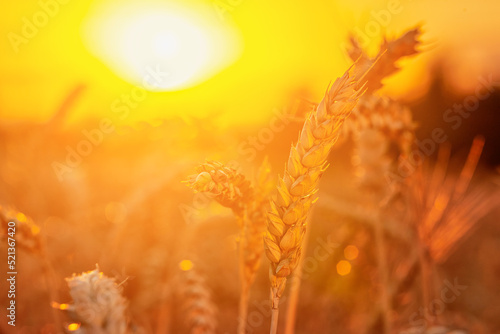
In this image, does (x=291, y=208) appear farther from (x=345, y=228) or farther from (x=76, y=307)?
(x=345, y=228)

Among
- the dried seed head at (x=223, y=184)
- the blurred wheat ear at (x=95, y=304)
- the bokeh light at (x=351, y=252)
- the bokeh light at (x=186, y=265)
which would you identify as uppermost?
the bokeh light at (x=351, y=252)

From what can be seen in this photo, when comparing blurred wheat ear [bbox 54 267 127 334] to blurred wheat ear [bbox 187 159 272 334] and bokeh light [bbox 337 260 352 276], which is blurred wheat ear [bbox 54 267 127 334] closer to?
blurred wheat ear [bbox 187 159 272 334]

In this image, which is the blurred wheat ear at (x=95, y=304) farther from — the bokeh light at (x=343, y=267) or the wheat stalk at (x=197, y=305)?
the bokeh light at (x=343, y=267)

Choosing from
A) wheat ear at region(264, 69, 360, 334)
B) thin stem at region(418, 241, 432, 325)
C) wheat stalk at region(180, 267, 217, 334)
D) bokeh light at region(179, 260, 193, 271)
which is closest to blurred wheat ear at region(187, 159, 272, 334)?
wheat ear at region(264, 69, 360, 334)

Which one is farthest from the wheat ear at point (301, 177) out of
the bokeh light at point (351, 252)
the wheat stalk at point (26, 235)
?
the bokeh light at point (351, 252)

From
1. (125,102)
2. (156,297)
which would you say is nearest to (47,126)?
(125,102)

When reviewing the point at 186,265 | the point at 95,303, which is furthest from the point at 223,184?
the point at 186,265

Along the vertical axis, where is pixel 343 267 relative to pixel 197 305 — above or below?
above

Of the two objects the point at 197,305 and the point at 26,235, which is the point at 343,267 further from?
the point at 26,235
